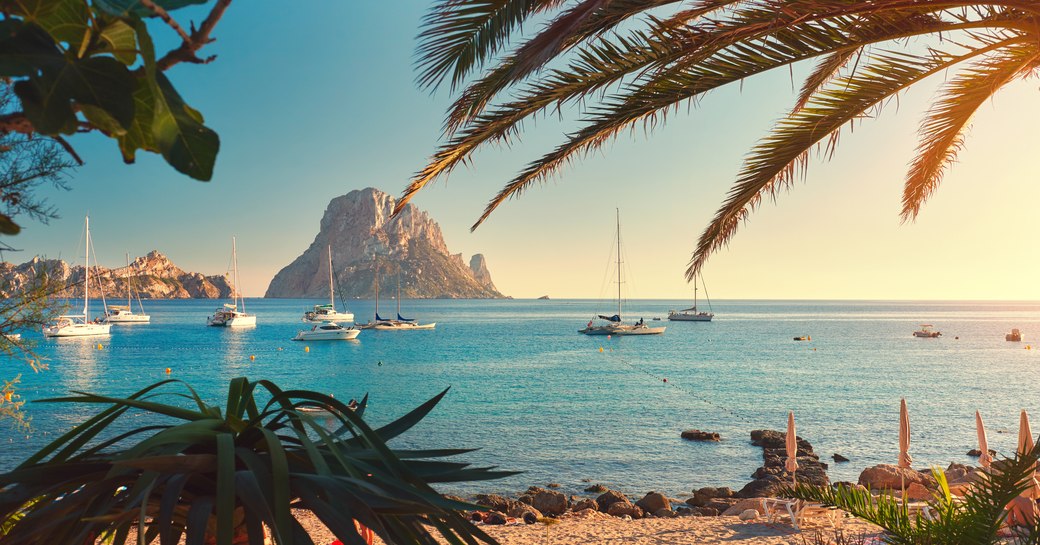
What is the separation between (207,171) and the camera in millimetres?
581

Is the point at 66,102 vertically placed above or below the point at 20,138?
below

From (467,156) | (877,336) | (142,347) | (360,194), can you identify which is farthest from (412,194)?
(360,194)

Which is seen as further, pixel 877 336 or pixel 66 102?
pixel 877 336

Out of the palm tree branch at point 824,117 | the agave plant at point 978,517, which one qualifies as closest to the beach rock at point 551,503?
the palm tree branch at point 824,117

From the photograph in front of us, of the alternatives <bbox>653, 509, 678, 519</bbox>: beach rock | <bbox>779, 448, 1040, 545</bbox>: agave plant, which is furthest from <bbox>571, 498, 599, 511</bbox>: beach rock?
<bbox>779, 448, 1040, 545</bbox>: agave plant

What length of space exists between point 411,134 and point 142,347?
98.4 feet

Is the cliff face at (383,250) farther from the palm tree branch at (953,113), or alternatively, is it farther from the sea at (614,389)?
the palm tree branch at (953,113)

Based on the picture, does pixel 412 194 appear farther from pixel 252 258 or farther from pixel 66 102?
pixel 252 258

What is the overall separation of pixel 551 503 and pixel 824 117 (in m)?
10.2

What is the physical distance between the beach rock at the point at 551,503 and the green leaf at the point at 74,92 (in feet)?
43.1

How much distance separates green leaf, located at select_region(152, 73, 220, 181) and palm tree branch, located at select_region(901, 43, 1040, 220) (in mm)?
5183

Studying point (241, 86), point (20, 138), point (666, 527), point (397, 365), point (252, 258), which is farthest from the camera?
point (252, 258)

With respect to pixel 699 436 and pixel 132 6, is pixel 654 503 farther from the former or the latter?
pixel 132 6

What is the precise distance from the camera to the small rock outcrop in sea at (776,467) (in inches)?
571
